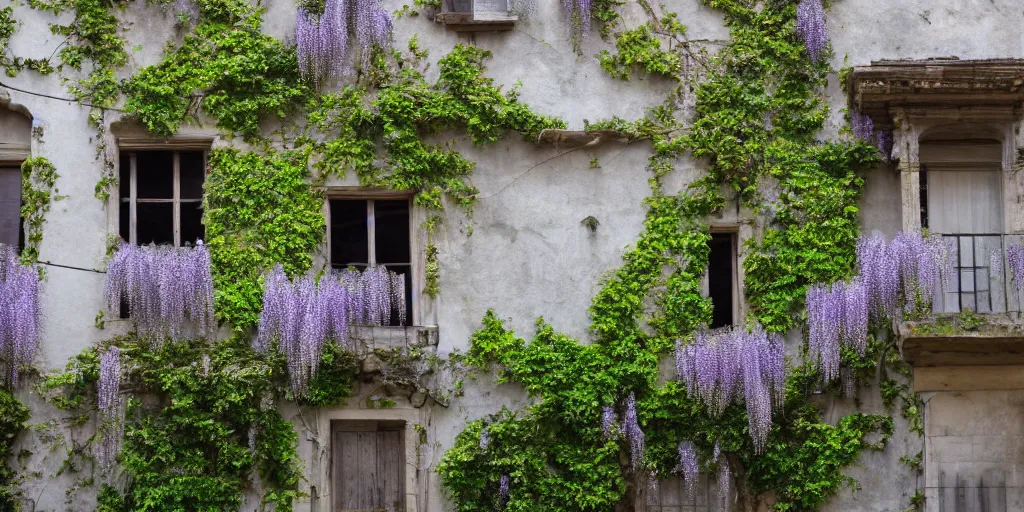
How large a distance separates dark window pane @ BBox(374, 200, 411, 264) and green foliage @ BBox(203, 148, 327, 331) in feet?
1.81

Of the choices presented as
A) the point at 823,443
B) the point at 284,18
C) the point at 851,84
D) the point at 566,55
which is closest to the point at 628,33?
the point at 566,55

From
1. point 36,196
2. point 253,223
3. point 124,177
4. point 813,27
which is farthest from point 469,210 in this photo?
point 36,196

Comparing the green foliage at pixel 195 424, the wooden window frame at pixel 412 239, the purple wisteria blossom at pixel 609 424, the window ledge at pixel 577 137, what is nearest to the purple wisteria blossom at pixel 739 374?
the purple wisteria blossom at pixel 609 424

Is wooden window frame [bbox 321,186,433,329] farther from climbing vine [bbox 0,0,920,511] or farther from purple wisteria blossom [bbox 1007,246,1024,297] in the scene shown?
purple wisteria blossom [bbox 1007,246,1024,297]

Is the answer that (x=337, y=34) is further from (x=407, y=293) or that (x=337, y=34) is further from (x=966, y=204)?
(x=966, y=204)

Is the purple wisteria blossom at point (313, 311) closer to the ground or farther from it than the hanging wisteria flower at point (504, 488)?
farther from it

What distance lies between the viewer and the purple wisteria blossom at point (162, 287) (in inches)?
564

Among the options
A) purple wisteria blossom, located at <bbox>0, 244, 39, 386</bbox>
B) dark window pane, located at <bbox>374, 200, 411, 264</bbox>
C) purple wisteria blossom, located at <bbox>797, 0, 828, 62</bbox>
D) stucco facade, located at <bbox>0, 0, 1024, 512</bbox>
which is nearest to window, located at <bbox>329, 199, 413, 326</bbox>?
dark window pane, located at <bbox>374, 200, 411, 264</bbox>

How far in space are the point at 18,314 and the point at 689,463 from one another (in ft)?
19.1

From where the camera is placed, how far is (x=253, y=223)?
1470 cm

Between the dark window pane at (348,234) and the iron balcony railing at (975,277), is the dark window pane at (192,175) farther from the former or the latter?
the iron balcony railing at (975,277)

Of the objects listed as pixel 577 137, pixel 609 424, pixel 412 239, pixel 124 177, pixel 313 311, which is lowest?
pixel 609 424

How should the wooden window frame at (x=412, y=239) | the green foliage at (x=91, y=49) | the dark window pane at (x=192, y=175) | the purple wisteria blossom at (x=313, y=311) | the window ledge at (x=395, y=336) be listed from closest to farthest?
1. the purple wisteria blossom at (x=313, y=311)
2. the window ledge at (x=395, y=336)
3. the green foliage at (x=91, y=49)
4. the wooden window frame at (x=412, y=239)
5. the dark window pane at (x=192, y=175)

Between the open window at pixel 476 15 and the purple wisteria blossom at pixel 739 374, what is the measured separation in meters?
3.36
